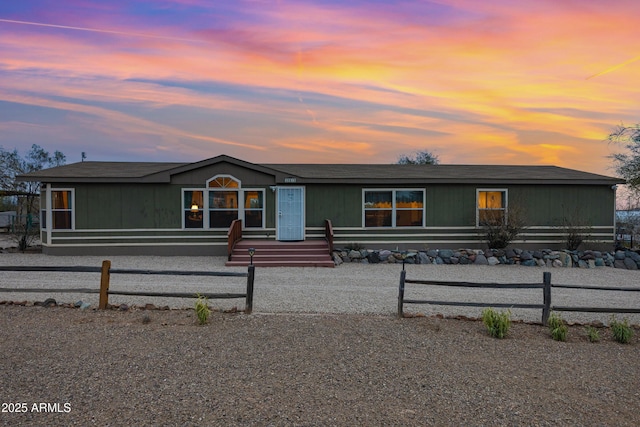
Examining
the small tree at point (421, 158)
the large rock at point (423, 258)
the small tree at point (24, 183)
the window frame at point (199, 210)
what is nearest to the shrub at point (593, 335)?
the large rock at point (423, 258)

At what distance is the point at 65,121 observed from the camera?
21797 millimetres

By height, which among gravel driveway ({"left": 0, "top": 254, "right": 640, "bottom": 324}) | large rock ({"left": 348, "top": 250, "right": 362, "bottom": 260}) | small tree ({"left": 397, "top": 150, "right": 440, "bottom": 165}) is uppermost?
small tree ({"left": 397, "top": 150, "right": 440, "bottom": 165})

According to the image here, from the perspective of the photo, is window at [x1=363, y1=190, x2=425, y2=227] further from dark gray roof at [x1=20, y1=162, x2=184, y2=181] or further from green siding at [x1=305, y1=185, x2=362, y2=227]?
dark gray roof at [x1=20, y1=162, x2=184, y2=181]

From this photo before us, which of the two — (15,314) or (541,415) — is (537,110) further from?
(15,314)

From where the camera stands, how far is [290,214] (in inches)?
634

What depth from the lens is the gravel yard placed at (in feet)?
12.4

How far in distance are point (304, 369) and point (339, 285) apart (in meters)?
5.82

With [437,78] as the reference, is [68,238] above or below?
below

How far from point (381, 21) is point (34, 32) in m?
10.5

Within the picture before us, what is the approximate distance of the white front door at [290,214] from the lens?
1606 cm

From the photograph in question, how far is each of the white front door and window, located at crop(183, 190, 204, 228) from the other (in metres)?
2.73

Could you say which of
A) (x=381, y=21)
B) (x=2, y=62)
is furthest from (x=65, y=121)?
(x=381, y=21)

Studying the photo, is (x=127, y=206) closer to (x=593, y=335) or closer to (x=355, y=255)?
(x=355, y=255)

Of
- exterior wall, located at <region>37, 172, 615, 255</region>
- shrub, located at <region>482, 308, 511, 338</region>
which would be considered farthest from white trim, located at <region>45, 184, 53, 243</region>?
shrub, located at <region>482, 308, 511, 338</region>
